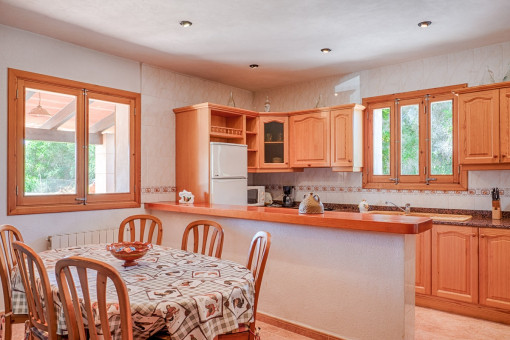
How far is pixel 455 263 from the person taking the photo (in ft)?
11.0

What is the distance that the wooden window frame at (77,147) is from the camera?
3.25 meters

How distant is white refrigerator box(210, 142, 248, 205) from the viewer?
167 inches

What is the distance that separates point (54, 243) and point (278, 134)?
295cm

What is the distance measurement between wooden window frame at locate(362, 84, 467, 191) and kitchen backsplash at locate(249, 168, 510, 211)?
0.07 m

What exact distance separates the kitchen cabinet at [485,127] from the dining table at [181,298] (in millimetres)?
2712

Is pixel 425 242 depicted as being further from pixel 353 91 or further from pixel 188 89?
pixel 188 89

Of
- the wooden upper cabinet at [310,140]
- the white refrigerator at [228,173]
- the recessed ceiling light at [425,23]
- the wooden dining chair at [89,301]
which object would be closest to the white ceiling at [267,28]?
the recessed ceiling light at [425,23]

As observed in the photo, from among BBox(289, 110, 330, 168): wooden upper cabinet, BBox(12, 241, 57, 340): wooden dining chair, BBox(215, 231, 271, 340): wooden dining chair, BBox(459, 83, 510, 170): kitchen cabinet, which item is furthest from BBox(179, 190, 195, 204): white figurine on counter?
BBox(459, 83, 510, 170): kitchen cabinet

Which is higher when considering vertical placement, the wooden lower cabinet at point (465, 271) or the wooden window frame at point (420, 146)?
the wooden window frame at point (420, 146)

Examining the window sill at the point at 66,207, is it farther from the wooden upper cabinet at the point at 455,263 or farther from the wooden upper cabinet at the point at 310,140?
the wooden upper cabinet at the point at 455,263

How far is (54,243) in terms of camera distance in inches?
134

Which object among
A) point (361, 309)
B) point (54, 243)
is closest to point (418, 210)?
point (361, 309)

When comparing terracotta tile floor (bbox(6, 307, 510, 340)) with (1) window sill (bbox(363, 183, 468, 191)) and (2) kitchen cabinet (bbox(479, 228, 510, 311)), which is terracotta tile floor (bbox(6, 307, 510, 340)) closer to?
(2) kitchen cabinet (bbox(479, 228, 510, 311))

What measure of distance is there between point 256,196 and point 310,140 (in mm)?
1068
